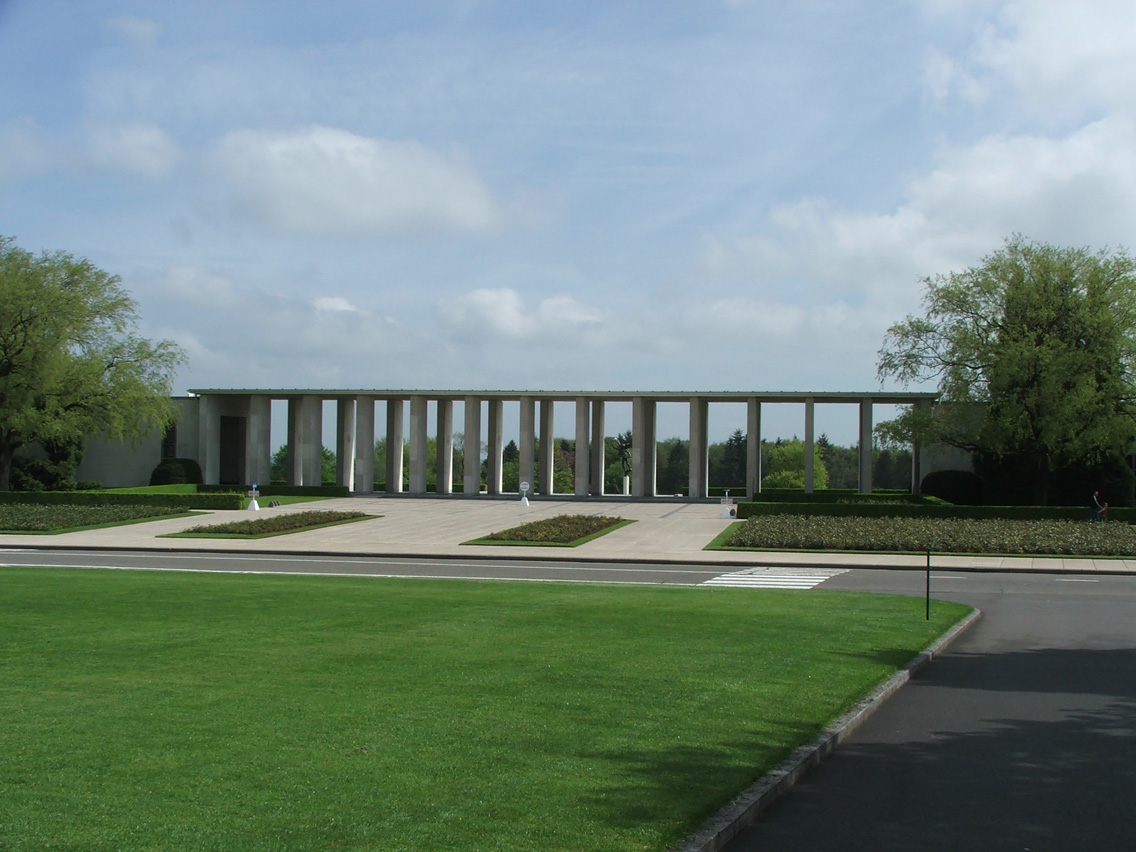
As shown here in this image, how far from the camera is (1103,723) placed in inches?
344

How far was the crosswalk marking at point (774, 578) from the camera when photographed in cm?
2044

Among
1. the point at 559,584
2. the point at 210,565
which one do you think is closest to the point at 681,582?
the point at 559,584

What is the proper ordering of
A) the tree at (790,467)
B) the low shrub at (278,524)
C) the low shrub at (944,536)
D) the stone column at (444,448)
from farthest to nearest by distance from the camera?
the tree at (790,467), the stone column at (444,448), the low shrub at (278,524), the low shrub at (944,536)

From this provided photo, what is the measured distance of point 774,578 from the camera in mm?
21969

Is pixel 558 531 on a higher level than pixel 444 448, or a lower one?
lower

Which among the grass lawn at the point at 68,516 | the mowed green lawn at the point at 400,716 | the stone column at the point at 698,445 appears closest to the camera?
the mowed green lawn at the point at 400,716

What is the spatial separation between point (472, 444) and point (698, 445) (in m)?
13.3

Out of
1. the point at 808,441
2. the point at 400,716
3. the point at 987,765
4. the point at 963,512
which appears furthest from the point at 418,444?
the point at 987,765

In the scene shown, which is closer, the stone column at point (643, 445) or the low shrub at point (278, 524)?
the low shrub at point (278, 524)

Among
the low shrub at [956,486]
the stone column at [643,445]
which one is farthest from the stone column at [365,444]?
the low shrub at [956,486]

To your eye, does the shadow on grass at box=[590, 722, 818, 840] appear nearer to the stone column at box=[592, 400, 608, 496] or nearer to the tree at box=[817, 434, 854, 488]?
the stone column at box=[592, 400, 608, 496]

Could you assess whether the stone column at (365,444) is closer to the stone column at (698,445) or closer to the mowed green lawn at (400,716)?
the stone column at (698,445)

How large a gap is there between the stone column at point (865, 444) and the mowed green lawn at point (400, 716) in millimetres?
41736

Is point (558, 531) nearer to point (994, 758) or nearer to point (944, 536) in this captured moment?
point (944, 536)
